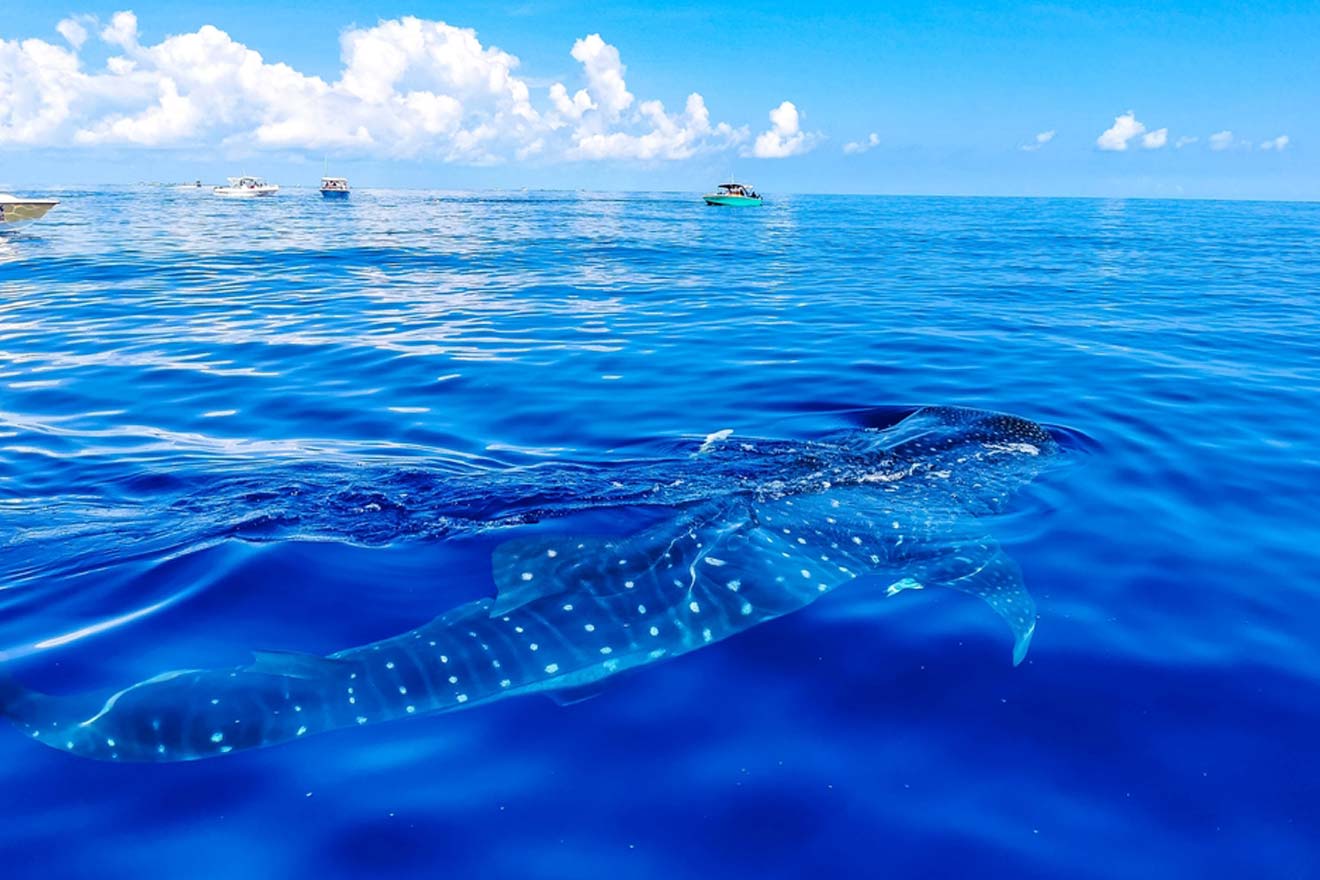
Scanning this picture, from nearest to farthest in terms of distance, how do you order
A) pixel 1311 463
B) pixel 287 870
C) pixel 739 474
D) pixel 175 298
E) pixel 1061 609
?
pixel 287 870 < pixel 1061 609 < pixel 739 474 < pixel 1311 463 < pixel 175 298

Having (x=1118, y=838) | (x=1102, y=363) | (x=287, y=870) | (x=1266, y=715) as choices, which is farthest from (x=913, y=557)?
(x=1102, y=363)

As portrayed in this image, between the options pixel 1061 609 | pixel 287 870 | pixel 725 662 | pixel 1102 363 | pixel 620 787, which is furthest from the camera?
pixel 1102 363

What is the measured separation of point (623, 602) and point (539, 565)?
3.00ft

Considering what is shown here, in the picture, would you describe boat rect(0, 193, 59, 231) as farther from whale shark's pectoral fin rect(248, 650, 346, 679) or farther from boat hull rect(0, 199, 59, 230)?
whale shark's pectoral fin rect(248, 650, 346, 679)

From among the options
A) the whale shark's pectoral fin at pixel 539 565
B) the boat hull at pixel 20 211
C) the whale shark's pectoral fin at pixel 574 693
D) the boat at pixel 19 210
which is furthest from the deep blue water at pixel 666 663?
the boat hull at pixel 20 211

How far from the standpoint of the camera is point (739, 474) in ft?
36.2

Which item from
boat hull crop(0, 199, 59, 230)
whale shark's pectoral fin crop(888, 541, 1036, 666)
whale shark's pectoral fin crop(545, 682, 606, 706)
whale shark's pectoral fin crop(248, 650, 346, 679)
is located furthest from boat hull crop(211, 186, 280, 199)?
whale shark's pectoral fin crop(545, 682, 606, 706)

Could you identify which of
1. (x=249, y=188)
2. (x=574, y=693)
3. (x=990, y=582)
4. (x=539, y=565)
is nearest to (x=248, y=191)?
(x=249, y=188)

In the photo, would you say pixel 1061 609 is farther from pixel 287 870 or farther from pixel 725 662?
pixel 287 870

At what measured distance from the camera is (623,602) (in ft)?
24.4

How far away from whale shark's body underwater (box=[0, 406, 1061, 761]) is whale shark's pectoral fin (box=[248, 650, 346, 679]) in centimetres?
1

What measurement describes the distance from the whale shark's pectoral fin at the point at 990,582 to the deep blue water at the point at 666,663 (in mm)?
188

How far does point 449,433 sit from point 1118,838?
10.4m

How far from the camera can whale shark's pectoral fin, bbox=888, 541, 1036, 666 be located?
757 centimetres
